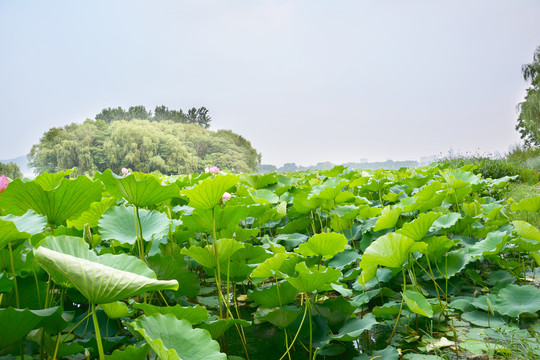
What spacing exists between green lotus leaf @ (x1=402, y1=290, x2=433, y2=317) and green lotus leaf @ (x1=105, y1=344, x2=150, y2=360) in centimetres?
72

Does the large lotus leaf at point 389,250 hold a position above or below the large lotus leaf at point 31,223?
below

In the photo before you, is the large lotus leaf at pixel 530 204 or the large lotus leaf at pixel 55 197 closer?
the large lotus leaf at pixel 55 197

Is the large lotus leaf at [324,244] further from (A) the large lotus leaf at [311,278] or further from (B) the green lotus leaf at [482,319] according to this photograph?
(B) the green lotus leaf at [482,319]

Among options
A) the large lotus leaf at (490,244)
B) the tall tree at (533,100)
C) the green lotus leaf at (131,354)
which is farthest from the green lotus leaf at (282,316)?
the tall tree at (533,100)

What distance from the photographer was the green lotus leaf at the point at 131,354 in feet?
1.89

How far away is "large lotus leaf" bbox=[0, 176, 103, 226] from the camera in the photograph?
0.85m

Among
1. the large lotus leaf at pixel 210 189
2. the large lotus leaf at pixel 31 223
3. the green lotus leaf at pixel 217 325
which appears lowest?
the green lotus leaf at pixel 217 325

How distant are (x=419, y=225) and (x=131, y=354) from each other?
1.02 m

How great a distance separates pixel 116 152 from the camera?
2455 centimetres

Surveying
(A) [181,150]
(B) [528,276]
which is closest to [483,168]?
(B) [528,276]

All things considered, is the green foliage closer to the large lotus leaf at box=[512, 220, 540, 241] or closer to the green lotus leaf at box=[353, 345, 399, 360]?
the green lotus leaf at box=[353, 345, 399, 360]

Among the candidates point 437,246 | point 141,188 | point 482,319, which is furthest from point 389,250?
point 141,188

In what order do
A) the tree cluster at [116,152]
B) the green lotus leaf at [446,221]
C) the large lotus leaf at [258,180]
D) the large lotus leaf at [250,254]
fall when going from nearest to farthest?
the large lotus leaf at [250,254], the green lotus leaf at [446,221], the large lotus leaf at [258,180], the tree cluster at [116,152]

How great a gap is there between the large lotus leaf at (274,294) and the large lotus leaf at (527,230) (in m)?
0.96
